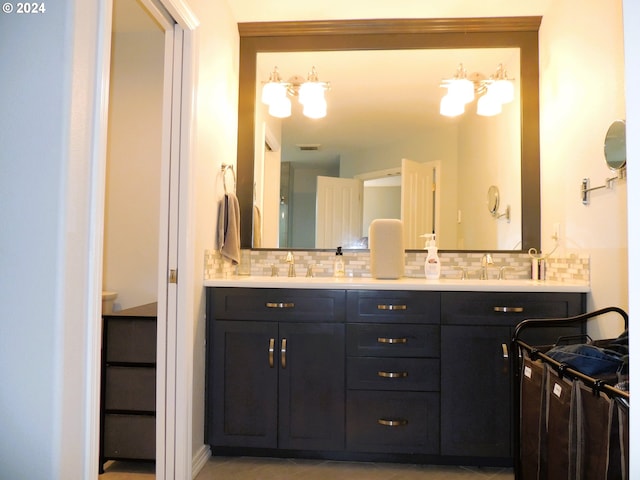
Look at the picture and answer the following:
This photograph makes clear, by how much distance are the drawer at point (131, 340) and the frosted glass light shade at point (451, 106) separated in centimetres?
212

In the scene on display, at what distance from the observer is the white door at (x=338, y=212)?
267 cm

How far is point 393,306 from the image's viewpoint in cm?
208

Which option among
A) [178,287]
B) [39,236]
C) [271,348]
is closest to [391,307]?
[271,348]

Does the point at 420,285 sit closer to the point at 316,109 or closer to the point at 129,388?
the point at 316,109

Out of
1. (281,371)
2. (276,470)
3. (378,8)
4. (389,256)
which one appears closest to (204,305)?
(281,371)

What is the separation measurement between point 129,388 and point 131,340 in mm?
230

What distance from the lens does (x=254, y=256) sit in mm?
2674

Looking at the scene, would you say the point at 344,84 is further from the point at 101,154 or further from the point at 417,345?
the point at 101,154

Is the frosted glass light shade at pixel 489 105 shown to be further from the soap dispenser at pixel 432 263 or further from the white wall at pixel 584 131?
the soap dispenser at pixel 432 263

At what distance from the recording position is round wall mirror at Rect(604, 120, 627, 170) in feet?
5.35

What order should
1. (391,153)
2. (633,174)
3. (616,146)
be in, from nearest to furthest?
1. (633,174)
2. (616,146)
3. (391,153)

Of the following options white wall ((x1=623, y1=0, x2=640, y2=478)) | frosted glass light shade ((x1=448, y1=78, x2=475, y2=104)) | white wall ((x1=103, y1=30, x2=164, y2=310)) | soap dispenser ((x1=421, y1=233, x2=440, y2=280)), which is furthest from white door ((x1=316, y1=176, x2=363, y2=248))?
white wall ((x1=623, y1=0, x2=640, y2=478))

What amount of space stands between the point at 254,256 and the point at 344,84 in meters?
1.27

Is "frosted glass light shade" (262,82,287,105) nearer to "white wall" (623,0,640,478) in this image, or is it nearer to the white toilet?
the white toilet
